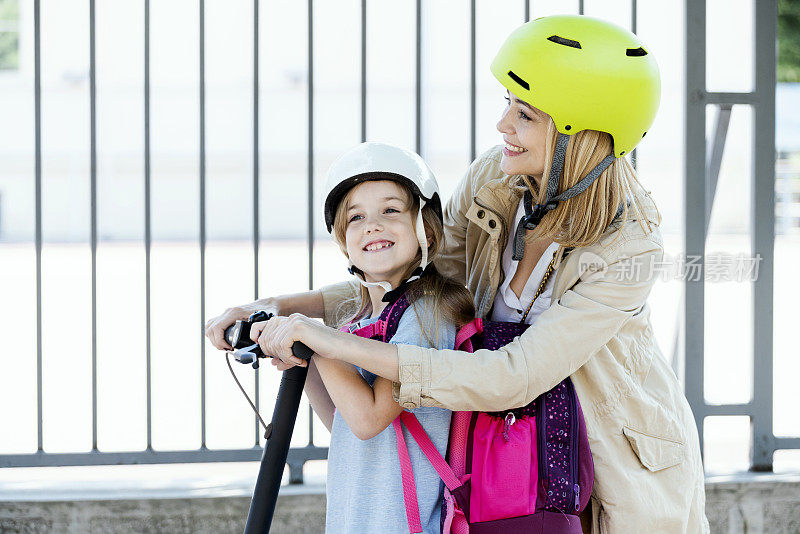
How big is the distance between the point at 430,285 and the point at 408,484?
0.49m

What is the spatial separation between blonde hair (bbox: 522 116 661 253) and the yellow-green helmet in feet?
0.12

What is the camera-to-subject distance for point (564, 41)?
2.24 m

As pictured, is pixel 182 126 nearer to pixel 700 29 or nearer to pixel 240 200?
pixel 240 200

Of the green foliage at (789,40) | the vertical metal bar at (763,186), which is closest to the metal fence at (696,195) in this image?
the vertical metal bar at (763,186)

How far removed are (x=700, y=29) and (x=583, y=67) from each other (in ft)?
4.67

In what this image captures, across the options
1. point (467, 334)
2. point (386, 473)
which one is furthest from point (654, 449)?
point (386, 473)

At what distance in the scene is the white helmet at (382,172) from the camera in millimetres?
2207

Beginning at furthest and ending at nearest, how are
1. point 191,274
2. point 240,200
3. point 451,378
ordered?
point 240,200 → point 191,274 → point 451,378

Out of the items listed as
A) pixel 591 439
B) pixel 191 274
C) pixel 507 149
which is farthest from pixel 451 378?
pixel 191 274

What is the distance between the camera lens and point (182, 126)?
23.7m

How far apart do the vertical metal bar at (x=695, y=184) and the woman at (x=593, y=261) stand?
113 cm

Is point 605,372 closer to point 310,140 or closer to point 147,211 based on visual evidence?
point 310,140

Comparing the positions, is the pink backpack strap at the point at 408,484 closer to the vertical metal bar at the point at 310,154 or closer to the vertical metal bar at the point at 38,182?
the vertical metal bar at the point at 310,154

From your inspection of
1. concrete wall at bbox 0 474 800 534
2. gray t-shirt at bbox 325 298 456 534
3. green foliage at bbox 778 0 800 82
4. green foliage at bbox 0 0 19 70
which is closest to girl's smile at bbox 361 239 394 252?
gray t-shirt at bbox 325 298 456 534
